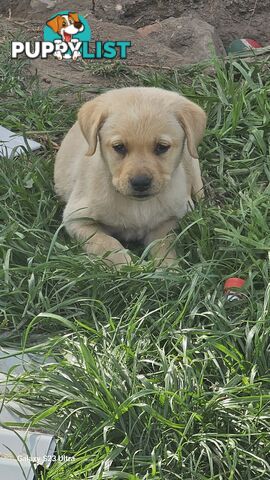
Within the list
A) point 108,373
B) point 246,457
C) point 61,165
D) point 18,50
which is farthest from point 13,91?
point 246,457

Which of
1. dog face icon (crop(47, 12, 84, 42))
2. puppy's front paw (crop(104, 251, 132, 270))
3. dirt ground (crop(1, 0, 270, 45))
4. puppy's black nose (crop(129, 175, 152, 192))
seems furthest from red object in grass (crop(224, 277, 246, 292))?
dirt ground (crop(1, 0, 270, 45))

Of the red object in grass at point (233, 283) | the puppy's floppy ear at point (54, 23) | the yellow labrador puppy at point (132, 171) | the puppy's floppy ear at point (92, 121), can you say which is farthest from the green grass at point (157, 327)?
the puppy's floppy ear at point (54, 23)

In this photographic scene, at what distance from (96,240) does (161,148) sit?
60 cm

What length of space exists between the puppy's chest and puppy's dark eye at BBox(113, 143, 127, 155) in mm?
333

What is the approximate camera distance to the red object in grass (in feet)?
12.9

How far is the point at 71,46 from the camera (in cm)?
626

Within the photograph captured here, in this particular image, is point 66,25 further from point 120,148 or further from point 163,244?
point 163,244

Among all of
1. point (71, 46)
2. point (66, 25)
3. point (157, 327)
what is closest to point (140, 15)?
point (66, 25)

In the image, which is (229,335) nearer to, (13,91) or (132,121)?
(132,121)

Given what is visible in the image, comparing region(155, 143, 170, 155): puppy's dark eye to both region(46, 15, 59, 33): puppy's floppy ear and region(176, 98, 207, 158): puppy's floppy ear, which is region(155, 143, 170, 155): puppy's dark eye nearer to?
region(176, 98, 207, 158): puppy's floppy ear

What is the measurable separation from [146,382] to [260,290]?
0.94m

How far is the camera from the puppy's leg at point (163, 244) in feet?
13.8

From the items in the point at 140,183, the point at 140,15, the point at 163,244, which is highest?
the point at 140,183

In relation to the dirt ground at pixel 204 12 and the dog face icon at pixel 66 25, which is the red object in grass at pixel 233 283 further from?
the dirt ground at pixel 204 12
